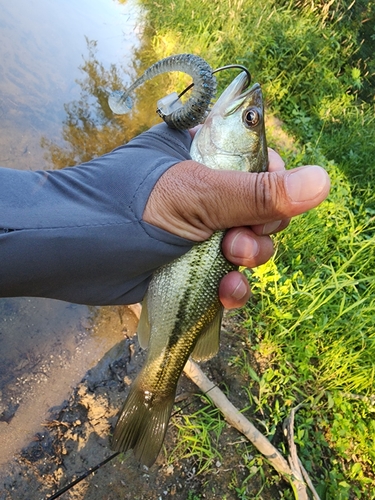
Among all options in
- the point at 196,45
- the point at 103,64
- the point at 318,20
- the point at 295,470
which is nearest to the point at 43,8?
the point at 103,64

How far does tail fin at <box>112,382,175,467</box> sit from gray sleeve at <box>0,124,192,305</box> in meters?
0.64

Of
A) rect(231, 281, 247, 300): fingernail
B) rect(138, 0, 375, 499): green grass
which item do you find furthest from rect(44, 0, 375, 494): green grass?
rect(231, 281, 247, 300): fingernail

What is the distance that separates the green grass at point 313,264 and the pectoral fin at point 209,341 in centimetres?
100

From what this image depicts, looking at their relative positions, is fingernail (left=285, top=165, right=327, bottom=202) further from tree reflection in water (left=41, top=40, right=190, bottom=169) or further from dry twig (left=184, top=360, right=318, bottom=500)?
tree reflection in water (left=41, top=40, right=190, bottom=169)

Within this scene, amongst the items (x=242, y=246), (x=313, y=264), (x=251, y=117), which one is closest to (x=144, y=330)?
(x=242, y=246)

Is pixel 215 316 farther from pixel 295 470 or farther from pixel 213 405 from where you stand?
pixel 295 470

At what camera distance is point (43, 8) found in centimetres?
798

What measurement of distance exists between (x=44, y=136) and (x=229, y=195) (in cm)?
423

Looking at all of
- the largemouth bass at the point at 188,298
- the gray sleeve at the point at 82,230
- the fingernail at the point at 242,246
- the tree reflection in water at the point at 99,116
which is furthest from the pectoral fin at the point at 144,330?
the tree reflection in water at the point at 99,116

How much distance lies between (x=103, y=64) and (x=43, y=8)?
231 centimetres

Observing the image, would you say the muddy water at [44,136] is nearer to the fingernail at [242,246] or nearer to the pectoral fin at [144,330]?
the pectoral fin at [144,330]

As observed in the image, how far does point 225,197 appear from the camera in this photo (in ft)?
5.69

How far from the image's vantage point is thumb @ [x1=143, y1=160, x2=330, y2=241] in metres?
1.68

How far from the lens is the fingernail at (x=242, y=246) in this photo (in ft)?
6.36
